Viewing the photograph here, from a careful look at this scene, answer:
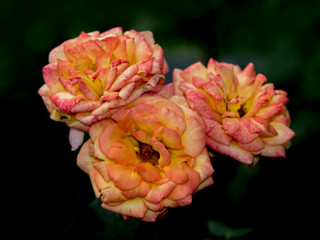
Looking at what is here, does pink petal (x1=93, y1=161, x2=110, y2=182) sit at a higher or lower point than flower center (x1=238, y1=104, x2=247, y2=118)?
lower

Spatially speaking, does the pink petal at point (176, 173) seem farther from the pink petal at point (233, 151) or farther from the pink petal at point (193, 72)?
the pink petal at point (193, 72)

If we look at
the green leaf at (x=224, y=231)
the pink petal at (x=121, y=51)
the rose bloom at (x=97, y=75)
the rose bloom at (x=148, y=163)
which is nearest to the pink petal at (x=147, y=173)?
the rose bloom at (x=148, y=163)

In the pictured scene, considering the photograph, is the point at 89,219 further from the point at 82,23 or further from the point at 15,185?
the point at 82,23

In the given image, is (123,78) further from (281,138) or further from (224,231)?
(224,231)

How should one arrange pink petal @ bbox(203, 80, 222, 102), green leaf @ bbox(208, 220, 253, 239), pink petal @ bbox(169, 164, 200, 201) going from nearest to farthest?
1. pink petal @ bbox(169, 164, 200, 201)
2. pink petal @ bbox(203, 80, 222, 102)
3. green leaf @ bbox(208, 220, 253, 239)

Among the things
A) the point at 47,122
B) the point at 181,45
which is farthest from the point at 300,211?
the point at 181,45

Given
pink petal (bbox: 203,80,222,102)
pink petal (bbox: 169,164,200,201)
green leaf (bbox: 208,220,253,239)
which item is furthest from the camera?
green leaf (bbox: 208,220,253,239)

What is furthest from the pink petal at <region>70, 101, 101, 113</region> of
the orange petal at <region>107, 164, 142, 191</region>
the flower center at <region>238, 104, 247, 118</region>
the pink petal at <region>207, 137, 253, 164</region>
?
the flower center at <region>238, 104, 247, 118</region>

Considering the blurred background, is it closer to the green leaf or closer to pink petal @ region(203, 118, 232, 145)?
the green leaf

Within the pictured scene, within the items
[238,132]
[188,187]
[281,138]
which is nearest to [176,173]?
[188,187]
